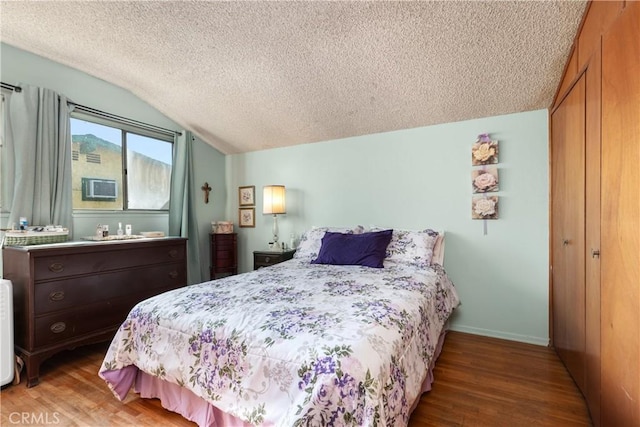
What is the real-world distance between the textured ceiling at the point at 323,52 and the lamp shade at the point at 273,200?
84 cm

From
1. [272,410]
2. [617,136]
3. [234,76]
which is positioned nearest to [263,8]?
[234,76]

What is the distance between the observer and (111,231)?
9.43 ft

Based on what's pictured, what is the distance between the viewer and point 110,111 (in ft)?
9.35

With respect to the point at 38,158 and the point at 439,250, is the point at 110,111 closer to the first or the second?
the point at 38,158

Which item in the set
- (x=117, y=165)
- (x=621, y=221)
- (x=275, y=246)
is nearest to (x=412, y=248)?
(x=621, y=221)

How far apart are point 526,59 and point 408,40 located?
83cm

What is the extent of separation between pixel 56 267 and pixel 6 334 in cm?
46

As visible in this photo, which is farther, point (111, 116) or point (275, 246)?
point (275, 246)

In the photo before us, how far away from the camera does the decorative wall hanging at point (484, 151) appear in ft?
8.54

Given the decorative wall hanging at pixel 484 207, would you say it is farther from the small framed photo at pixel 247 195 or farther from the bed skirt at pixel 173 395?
the small framed photo at pixel 247 195

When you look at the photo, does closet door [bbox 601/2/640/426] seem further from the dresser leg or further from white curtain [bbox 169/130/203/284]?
white curtain [bbox 169/130/203/284]

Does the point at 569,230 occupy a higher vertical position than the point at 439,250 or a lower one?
higher

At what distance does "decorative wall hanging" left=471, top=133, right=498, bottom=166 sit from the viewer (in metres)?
2.60

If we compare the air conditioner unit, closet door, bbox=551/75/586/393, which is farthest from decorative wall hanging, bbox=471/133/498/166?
the air conditioner unit
